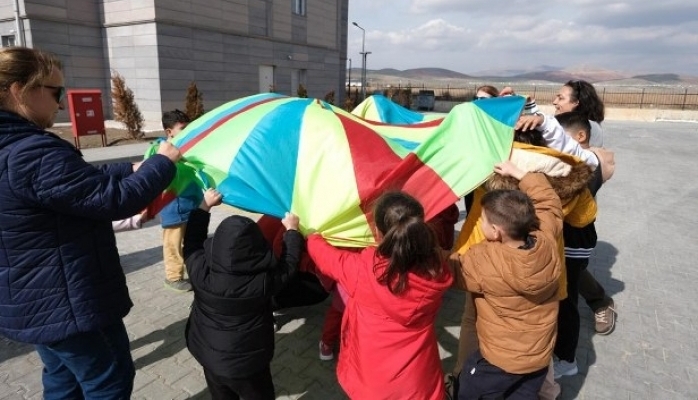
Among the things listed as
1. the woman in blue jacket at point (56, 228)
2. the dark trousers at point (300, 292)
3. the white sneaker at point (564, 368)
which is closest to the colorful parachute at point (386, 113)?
the dark trousers at point (300, 292)

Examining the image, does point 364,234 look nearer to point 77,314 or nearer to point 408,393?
point 408,393

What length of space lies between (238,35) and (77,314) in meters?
20.0

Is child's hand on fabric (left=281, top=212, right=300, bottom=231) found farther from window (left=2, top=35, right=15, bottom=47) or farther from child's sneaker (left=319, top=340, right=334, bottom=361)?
window (left=2, top=35, right=15, bottom=47)

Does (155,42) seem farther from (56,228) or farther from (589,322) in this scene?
(589,322)

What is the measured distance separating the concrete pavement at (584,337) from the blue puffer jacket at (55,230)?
1.21 meters

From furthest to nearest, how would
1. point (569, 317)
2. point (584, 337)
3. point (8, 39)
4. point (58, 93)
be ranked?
point (8, 39) < point (584, 337) < point (569, 317) < point (58, 93)

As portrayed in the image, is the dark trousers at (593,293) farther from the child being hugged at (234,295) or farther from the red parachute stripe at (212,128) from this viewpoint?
the red parachute stripe at (212,128)

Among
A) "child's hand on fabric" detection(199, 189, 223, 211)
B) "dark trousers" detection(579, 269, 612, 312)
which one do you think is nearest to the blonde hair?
"child's hand on fabric" detection(199, 189, 223, 211)

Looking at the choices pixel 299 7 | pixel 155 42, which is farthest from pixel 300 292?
pixel 299 7

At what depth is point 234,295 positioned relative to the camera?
1.93 m

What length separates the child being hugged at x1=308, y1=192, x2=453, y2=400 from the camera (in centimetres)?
181

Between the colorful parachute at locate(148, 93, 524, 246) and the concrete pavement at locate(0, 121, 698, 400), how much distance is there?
1.21m

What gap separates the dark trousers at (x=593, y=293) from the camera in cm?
358

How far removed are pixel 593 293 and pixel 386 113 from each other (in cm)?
230
